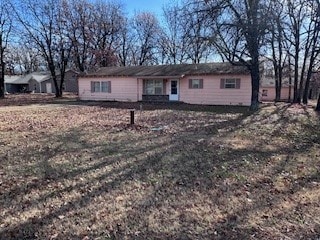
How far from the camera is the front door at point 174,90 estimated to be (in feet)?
82.1

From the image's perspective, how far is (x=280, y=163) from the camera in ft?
22.4

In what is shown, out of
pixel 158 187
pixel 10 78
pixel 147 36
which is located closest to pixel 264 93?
pixel 147 36

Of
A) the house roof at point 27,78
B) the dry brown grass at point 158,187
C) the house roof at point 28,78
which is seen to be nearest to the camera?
the dry brown grass at point 158,187

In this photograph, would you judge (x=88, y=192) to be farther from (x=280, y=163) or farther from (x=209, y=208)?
(x=280, y=163)

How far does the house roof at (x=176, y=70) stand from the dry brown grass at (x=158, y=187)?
45.4 feet

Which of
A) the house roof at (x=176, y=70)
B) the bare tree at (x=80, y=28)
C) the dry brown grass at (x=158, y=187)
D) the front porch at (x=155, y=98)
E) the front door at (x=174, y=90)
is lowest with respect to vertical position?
the dry brown grass at (x=158, y=187)

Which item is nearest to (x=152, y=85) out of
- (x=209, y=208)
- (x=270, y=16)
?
(x=270, y=16)

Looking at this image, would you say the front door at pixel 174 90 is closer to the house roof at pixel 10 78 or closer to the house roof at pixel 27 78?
the house roof at pixel 27 78

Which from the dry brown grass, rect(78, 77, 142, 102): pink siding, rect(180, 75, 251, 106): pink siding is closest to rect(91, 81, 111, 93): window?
rect(78, 77, 142, 102): pink siding

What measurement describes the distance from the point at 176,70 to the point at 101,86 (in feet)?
24.4

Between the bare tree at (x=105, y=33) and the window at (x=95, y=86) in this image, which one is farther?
the bare tree at (x=105, y=33)

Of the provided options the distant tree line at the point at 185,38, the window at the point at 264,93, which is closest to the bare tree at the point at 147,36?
the distant tree line at the point at 185,38

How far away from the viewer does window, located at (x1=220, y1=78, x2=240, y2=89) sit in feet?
73.4

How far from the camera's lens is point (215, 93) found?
23.3 metres
